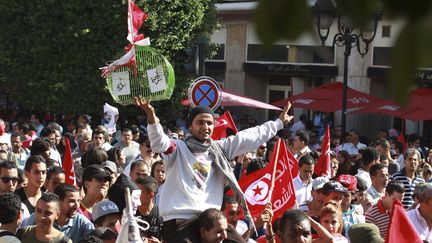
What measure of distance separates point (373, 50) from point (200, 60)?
13.4 m

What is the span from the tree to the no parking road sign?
9964mm

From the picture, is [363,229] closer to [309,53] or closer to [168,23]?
[168,23]

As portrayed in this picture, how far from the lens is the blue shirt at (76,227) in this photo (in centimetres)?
682

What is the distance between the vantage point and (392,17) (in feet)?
5.64

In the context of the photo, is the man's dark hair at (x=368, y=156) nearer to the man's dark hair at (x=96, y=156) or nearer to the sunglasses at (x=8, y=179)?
the man's dark hair at (x=96, y=156)

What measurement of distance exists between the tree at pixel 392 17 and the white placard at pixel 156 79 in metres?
10.1

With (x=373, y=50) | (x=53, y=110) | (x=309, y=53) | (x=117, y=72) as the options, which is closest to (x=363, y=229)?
(x=117, y=72)

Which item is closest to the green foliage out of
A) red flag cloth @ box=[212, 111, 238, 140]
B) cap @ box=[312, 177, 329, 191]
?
red flag cloth @ box=[212, 111, 238, 140]

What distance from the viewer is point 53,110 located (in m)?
22.3

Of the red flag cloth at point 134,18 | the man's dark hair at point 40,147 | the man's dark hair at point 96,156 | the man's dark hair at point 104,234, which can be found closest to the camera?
the man's dark hair at point 104,234

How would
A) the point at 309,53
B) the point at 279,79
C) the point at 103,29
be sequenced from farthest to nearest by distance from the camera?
the point at 279,79, the point at 309,53, the point at 103,29

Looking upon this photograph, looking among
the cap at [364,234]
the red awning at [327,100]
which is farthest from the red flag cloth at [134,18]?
the red awning at [327,100]

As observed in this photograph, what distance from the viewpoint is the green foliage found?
2092 cm

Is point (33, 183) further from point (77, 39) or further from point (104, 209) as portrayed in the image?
point (77, 39)
